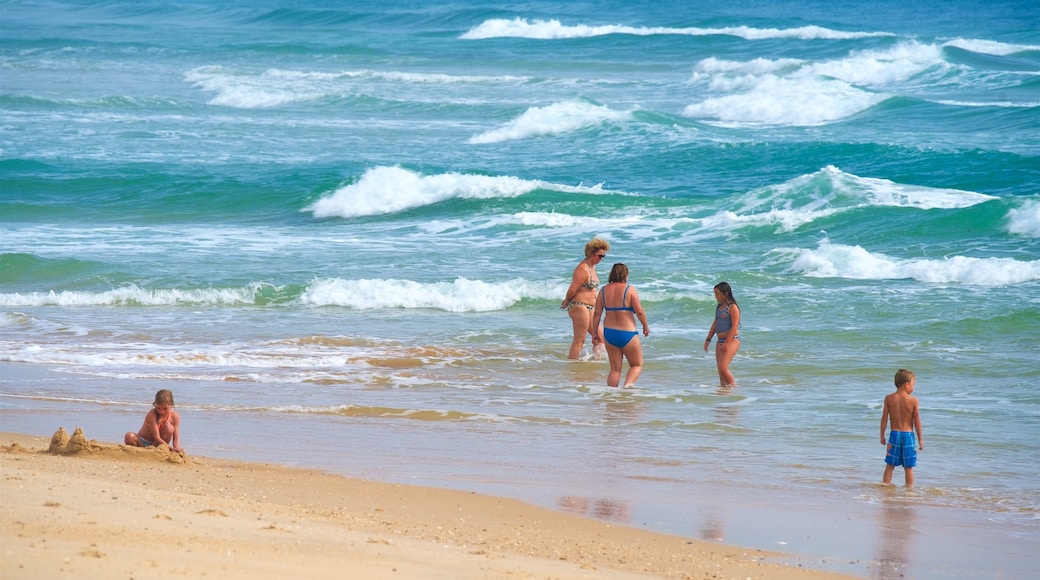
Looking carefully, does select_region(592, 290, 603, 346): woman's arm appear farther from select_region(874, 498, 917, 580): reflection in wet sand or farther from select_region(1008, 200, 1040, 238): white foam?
select_region(1008, 200, 1040, 238): white foam

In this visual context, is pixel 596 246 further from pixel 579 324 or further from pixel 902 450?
pixel 902 450

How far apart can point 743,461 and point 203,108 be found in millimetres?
29067

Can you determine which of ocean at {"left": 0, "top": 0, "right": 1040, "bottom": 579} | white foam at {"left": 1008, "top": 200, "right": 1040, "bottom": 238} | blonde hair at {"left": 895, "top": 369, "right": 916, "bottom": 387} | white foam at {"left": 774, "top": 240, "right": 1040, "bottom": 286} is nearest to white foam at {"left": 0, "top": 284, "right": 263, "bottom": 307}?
ocean at {"left": 0, "top": 0, "right": 1040, "bottom": 579}

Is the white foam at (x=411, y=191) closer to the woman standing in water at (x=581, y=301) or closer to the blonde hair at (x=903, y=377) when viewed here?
the woman standing in water at (x=581, y=301)

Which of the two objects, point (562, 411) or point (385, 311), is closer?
point (562, 411)

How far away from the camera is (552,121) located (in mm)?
29672

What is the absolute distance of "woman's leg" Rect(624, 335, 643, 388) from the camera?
995 cm

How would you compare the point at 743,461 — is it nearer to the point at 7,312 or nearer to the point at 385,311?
the point at 385,311

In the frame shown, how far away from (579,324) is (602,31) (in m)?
47.3

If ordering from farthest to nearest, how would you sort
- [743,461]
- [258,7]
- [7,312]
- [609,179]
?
[258,7] → [609,179] → [7,312] → [743,461]

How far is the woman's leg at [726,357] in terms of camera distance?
9.95 metres

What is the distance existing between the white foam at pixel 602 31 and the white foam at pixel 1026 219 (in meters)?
34.7

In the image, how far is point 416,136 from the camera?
29.4 meters

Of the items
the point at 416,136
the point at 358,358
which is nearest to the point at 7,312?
the point at 358,358
